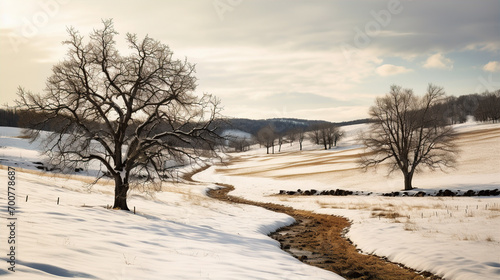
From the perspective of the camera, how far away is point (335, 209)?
24.1 metres

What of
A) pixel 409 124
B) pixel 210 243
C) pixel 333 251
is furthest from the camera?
pixel 409 124

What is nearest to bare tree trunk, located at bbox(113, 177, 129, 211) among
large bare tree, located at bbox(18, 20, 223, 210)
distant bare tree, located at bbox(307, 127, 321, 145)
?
large bare tree, located at bbox(18, 20, 223, 210)

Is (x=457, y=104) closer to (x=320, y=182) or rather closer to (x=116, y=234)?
(x=320, y=182)

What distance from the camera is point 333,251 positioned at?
42.7 feet

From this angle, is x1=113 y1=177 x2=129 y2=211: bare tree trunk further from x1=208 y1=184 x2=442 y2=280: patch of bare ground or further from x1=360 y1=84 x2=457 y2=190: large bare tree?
x1=360 y1=84 x2=457 y2=190: large bare tree

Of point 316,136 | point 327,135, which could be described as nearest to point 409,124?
point 327,135

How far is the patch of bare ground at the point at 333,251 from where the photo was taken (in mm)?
9898

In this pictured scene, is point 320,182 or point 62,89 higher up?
point 62,89

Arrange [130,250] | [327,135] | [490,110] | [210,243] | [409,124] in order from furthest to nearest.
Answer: [327,135]
[490,110]
[409,124]
[210,243]
[130,250]

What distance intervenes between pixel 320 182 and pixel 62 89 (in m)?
36.2

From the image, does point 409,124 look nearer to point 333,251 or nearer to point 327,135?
point 333,251

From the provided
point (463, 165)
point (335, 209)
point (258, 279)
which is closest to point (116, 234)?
point (258, 279)

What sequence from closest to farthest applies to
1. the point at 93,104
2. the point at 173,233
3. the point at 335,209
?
1. the point at 173,233
2. the point at 93,104
3. the point at 335,209

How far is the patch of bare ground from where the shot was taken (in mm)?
9898
